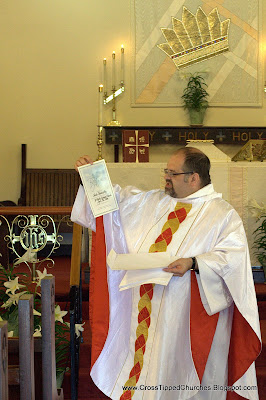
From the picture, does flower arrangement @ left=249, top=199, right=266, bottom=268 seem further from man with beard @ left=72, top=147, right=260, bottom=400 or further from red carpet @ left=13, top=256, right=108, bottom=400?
man with beard @ left=72, top=147, right=260, bottom=400

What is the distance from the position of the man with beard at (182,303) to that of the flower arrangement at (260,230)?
6.27 feet

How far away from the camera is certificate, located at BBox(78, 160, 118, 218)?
337 centimetres

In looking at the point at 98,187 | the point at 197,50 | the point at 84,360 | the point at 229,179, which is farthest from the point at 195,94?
the point at 98,187

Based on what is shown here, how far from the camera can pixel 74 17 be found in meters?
8.99

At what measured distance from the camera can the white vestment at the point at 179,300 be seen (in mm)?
3275

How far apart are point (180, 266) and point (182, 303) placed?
1.06 ft

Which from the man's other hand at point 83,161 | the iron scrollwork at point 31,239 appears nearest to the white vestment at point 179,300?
the man's other hand at point 83,161

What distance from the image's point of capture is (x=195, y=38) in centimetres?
920

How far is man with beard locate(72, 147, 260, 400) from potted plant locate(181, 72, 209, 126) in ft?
17.6

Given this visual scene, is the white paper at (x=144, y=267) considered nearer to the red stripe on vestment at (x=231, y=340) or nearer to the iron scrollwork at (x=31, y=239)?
the red stripe on vestment at (x=231, y=340)

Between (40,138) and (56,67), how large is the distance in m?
1.05

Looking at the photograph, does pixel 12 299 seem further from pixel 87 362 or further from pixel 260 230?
pixel 260 230

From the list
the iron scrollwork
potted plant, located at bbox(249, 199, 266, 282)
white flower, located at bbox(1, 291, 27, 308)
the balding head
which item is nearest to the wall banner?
the iron scrollwork

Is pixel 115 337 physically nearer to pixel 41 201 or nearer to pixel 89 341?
pixel 89 341
